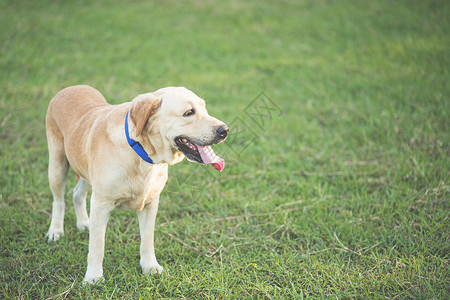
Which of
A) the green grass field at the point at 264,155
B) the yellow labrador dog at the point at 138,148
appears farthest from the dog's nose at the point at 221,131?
the green grass field at the point at 264,155

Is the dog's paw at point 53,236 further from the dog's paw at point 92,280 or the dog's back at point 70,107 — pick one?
the dog's back at point 70,107

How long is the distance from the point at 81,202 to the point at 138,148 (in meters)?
1.43

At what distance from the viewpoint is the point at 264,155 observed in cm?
537

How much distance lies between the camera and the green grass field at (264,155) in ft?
10.9

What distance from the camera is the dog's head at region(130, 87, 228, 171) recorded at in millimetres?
2812

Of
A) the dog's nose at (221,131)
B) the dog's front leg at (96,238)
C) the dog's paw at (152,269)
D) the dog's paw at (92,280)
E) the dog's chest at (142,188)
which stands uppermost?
the dog's nose at (221,131)

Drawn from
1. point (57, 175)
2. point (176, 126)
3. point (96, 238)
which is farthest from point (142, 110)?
point (57, 175)

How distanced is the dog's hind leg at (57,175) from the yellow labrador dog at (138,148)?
0.81 ft

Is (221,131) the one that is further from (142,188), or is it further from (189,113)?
(142,188)

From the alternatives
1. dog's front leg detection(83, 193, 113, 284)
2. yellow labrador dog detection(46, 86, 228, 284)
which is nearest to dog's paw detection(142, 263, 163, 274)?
yellow labrador dog detection(46, 86, 228, 284)

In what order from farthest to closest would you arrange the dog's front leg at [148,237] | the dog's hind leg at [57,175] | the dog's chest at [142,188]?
the dog's hind leg at [57,175]
the dog's front leg at [148,237]
the dog's chest at [142,188]

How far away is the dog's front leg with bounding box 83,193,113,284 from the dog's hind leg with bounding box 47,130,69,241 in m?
0.79

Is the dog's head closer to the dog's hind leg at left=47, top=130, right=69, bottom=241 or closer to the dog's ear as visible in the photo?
the dog's ear

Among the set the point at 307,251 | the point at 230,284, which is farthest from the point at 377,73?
the point at 230,284
